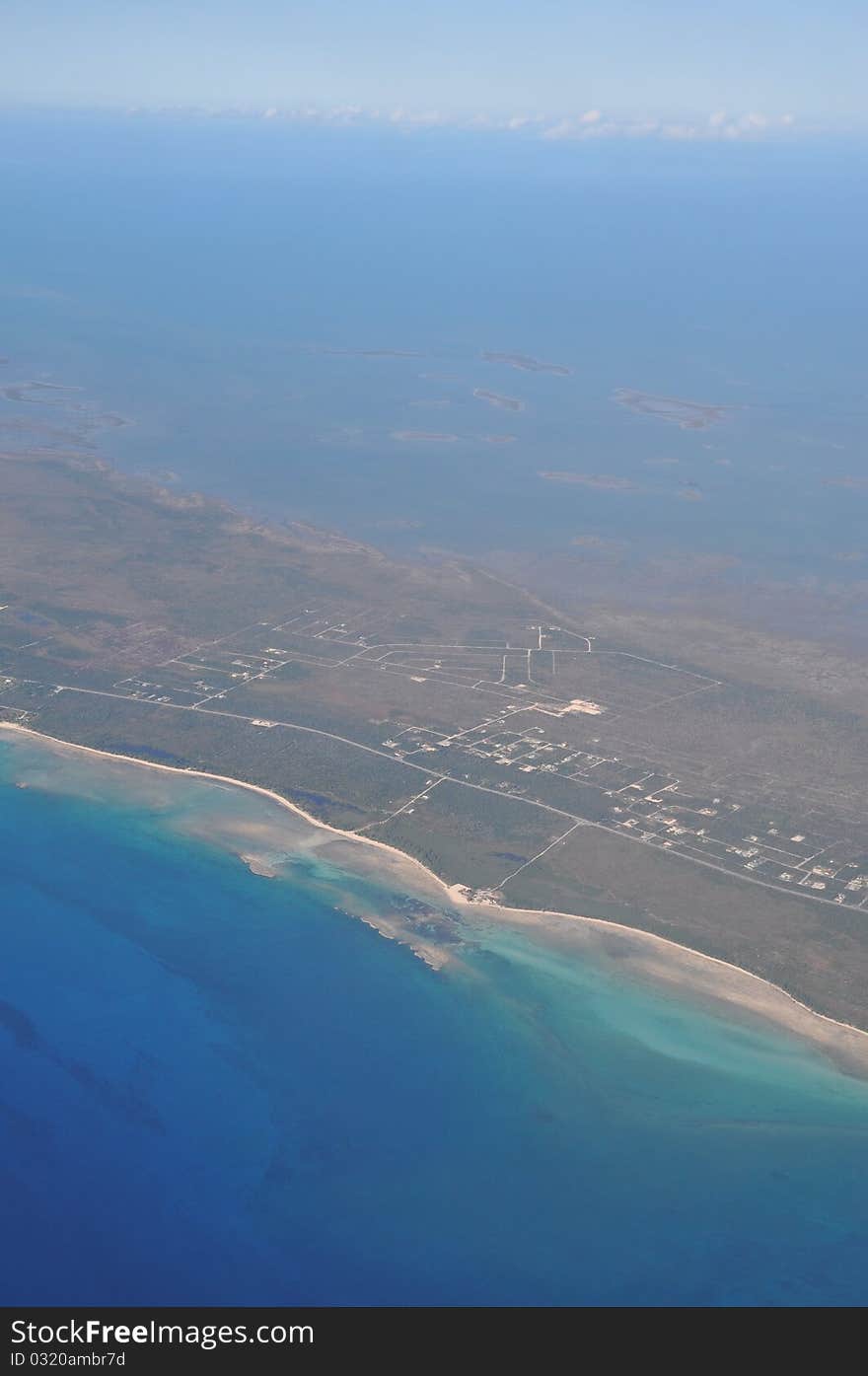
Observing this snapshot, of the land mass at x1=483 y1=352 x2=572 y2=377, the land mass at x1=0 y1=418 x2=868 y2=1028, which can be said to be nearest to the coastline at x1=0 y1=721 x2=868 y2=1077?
the land mass at x1=0 y1=418 x2=868 y2=1028

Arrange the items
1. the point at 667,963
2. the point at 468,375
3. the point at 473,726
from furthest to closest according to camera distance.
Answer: the point at 468,375
the point at 473,726
the point at 667,963

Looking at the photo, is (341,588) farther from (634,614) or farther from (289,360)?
(289,360)

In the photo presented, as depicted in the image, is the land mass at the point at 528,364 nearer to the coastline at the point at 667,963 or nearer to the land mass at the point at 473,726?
the land mass at the point at 473,726

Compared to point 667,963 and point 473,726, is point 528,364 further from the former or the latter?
point 667,963

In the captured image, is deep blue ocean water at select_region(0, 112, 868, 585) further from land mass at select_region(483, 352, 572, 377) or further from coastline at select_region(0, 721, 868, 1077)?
coastline at select_region(0, 721, 868, 1077)

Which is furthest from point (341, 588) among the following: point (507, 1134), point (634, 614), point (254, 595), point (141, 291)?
point (141, 291)

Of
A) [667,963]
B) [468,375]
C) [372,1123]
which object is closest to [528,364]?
[468,375]
